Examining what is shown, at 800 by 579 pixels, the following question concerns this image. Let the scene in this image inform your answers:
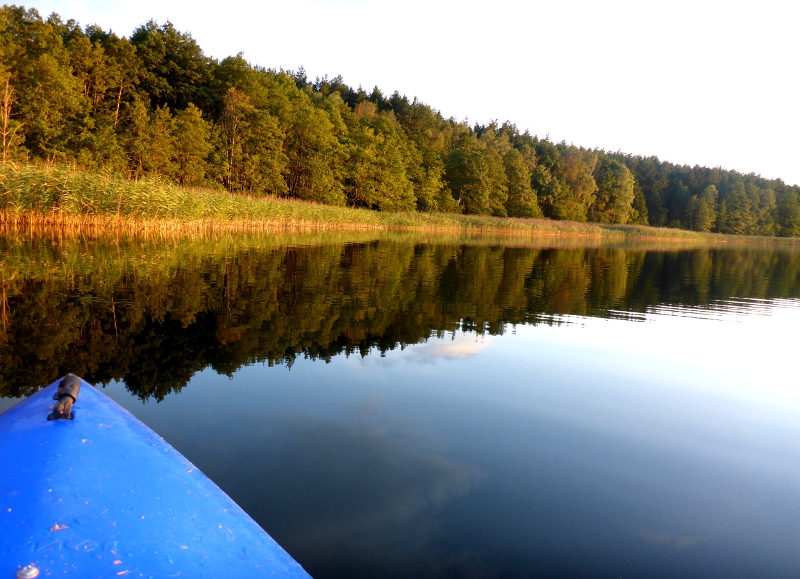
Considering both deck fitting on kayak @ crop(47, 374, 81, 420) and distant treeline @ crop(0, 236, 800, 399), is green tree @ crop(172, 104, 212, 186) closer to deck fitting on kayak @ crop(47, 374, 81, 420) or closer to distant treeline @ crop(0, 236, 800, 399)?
distant treeline @ crop(0, 236, 800, 399)

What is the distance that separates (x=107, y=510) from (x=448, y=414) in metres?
3.03

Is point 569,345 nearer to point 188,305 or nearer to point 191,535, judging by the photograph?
point 188,305

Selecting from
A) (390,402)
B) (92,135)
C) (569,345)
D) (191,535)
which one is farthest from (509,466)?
(92,135)

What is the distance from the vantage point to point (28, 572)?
1.42 m

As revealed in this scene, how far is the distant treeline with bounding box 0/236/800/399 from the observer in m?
5.26

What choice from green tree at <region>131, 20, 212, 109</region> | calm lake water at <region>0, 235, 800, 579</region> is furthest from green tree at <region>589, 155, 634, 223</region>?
calm lake water at <region>0, 235, 800, 579</region>

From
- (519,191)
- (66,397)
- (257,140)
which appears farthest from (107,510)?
(519,191)

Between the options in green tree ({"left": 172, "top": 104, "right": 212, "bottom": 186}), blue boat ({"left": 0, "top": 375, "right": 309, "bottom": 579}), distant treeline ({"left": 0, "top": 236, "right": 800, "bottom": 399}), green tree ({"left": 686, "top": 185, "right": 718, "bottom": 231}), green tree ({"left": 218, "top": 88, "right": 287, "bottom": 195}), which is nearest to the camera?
blue boat ({"left": 0, "top": 375, "right": 309, "bottom": 579})

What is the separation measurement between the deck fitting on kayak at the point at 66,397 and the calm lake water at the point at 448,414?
0.99 m

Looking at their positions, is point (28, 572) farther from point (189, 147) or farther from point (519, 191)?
point (519, 191)

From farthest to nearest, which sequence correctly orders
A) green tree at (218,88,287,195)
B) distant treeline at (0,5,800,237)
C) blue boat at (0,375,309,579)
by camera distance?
1. green tree at (218,88,287,195)
2. distant treeline at (0,5,800,237)
3. blue boat at (0,375,309,579)

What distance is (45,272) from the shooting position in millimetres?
9344

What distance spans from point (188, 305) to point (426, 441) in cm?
510

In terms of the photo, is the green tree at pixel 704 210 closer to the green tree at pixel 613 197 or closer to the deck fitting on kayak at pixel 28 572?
the green tree at pixel 613 197
